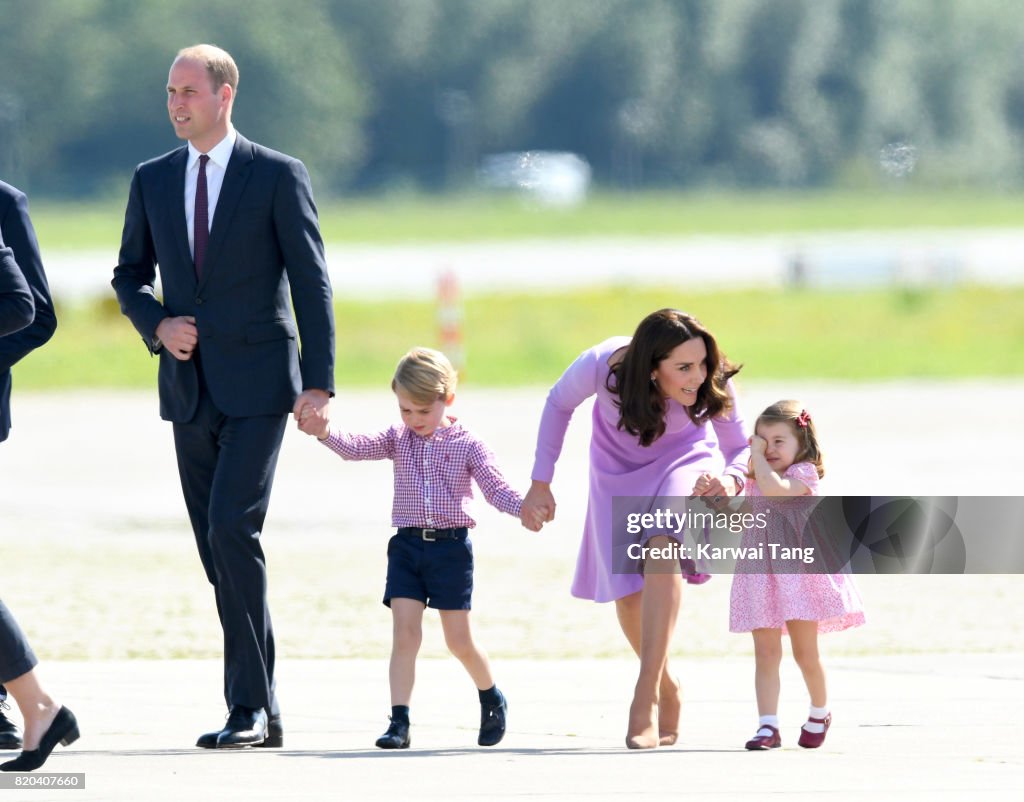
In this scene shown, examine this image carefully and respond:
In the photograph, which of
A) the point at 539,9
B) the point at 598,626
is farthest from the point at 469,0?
the point at 598,626

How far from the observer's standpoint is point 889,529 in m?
8.85

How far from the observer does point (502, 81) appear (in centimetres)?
9212

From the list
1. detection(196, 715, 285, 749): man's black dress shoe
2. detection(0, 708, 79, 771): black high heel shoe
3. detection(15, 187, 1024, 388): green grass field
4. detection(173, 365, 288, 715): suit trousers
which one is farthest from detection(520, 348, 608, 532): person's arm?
detection(15, 187, 1024, 388): green grass field

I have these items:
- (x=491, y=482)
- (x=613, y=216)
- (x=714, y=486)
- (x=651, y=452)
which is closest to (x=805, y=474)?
(x=714, y=486)

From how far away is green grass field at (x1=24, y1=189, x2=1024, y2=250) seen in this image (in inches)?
2359

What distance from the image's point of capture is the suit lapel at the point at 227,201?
635cm

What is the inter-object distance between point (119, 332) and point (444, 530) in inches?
875

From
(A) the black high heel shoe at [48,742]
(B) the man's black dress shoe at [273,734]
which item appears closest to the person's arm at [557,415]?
(B) the man's black dress shoe at [273,734]

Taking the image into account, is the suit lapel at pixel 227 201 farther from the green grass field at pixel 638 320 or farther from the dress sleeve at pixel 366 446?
the green grass field at pixel 638 320

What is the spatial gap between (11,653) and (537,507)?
62.7 inches

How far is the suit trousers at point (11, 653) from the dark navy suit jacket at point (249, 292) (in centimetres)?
91

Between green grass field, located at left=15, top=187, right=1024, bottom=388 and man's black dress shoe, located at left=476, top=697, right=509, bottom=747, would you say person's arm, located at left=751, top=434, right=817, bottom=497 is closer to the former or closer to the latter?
man's black dress shoe, located at left=476, top=697, right=509, bottom=747

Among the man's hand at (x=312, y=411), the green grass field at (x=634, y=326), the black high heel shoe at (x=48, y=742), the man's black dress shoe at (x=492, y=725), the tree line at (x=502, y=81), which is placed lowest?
the black high heel shoe at (x=48, y=742)

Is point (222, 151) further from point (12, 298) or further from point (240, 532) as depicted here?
point (240, 532)
